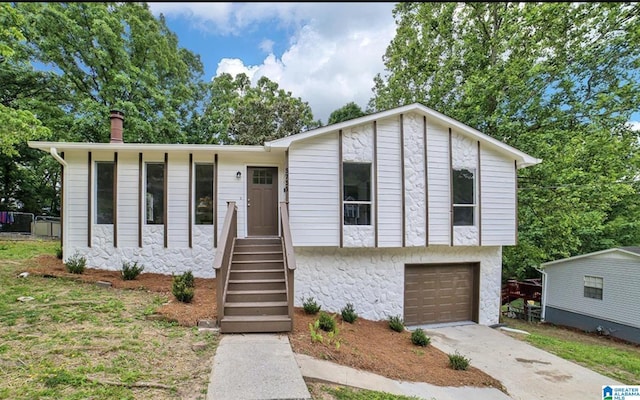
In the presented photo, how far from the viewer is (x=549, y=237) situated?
39.7 ft

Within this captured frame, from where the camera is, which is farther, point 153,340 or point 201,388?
point 153,340

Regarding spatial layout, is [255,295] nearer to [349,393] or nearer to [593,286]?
[349,393]

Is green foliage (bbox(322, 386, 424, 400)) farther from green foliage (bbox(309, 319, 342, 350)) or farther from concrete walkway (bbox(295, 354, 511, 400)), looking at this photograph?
green foliage (bbox(309, 319, 342, 350))

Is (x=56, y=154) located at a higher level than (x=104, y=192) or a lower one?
higher

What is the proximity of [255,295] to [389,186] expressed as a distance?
4401 millimetres

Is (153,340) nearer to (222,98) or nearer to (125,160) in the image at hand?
(125,160)

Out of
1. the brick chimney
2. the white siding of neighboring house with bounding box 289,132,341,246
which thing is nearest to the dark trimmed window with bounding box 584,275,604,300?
the white siding of neighboring house with bounding box 289,132,341,246

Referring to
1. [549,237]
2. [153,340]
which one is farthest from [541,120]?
[153,340]

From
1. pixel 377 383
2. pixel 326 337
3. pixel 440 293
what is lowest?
pixel 440 293

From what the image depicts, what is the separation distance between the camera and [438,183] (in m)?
8.66

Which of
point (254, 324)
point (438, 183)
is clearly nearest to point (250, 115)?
point (438, 183)

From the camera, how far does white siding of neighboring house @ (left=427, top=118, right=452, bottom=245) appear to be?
28.1ft

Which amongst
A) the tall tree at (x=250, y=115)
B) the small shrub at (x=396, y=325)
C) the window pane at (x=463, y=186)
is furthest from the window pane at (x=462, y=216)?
the tall tree at (x=250, y=115)

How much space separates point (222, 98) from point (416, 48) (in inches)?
501
